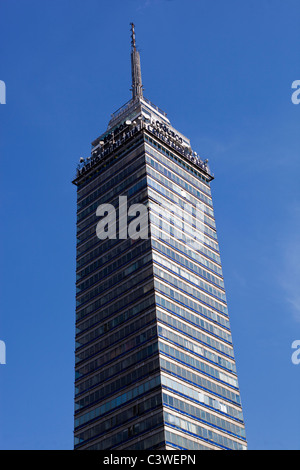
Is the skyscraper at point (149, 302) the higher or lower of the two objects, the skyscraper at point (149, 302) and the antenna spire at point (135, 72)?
the lower

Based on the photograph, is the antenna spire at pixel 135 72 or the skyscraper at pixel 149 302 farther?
the antenna spire at pixel 135 72

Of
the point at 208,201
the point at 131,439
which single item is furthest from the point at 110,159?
the point at 131,439

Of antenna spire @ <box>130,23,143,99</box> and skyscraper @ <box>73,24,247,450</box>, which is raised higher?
antenna spire @ <box>130,23,143,99</box>

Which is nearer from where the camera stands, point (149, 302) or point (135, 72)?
point (149, 302)

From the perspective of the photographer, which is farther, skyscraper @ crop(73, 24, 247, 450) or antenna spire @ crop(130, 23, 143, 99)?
antenna spire @ crop(130, 23, 143, 99)
